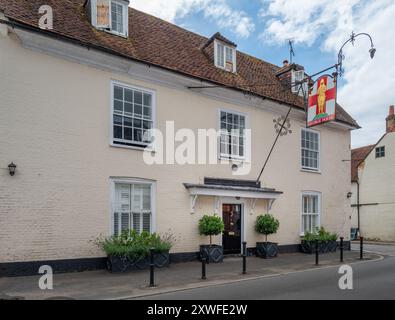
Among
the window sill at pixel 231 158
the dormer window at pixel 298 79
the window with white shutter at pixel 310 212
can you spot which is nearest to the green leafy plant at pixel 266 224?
the window sill at pixel 231 158

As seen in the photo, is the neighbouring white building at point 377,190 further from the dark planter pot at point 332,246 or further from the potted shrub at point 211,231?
the potted shrub at point 211,231

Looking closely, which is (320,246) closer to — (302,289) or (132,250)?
(302,289)

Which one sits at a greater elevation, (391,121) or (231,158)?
(391,121)

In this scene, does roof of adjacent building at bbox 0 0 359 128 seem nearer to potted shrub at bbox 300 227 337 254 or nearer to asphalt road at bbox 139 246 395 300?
potted shrub at bbox 300 227 337 254

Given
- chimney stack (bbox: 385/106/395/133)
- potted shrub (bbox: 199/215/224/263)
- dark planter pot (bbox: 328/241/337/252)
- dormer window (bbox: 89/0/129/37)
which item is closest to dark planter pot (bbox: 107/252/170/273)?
potted shrub (bbox: 199/215/224/263)

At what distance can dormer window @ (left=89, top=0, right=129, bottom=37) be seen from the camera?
13.4 metres

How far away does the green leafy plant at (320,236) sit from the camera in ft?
58.9

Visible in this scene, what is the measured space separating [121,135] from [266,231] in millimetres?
7163

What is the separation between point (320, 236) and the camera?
18.3m

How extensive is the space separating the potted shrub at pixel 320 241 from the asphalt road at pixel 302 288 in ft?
18.0

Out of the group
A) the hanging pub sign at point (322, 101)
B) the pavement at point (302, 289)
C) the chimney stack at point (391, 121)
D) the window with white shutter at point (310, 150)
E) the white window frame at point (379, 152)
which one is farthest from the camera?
the chimney stack at point (391, 121)

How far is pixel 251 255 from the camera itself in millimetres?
16453

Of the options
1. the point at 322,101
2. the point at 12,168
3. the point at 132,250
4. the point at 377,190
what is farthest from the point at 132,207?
the point at 377,190

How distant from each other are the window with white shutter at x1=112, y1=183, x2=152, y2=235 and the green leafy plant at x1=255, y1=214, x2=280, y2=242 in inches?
197
